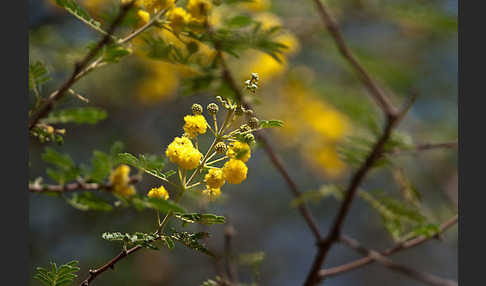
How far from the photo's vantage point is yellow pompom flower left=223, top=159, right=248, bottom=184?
64 cm

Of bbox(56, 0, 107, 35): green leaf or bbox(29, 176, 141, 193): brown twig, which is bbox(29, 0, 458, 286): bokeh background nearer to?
bbox(56, 0, 107, 35): green leaf

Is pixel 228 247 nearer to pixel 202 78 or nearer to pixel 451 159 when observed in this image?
pixel 202 78

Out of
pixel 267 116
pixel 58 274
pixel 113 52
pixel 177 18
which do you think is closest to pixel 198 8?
pixel 177 18

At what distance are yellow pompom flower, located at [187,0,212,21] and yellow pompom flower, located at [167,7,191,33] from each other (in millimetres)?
13

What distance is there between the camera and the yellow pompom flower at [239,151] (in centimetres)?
64

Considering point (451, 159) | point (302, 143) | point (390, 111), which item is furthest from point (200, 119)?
point (451, 159)

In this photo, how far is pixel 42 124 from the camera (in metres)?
0.59

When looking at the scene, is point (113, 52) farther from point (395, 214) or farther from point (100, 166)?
point (395, 214)

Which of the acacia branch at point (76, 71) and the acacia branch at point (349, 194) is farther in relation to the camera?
the acacia branch at point (349, 194)

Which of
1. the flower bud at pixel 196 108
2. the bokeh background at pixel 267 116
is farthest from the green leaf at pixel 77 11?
the bokeh background at pixel 267 116

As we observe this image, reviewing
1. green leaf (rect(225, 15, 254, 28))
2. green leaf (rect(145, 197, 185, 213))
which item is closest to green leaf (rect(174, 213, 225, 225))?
green leaf (rect(145, 197, 185, 213))

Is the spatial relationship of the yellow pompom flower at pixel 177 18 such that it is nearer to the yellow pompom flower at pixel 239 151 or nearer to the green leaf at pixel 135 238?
the yellow pompom flower at pixel 239 151

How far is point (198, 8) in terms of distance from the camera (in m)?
0.74

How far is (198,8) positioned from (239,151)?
0.24 m
